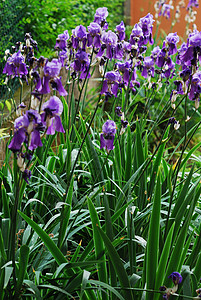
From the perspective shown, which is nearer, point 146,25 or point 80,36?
point 80,36

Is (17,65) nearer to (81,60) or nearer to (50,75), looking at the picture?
(81,60)

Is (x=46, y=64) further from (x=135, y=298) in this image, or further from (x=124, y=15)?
(x=124, y=15)

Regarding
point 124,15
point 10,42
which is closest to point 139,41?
point 10,42

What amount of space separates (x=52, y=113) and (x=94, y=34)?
73 cm

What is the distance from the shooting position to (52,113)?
1.10m

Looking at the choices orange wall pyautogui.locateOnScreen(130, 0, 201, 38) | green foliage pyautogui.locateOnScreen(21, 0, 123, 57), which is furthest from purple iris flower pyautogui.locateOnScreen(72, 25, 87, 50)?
orange wall pyautogui.locateOnScreen(130, 0, 201, 38)

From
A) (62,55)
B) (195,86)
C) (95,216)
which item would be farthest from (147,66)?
(95,216)

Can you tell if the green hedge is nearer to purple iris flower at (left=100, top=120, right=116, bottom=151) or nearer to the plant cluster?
the plant cluster

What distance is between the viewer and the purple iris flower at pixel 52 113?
3.55ft

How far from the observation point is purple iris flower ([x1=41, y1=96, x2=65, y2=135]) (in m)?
1.08

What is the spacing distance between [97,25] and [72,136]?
3.30 ft

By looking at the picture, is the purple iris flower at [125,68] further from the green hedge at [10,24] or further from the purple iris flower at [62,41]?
the green hedge at [10,24]

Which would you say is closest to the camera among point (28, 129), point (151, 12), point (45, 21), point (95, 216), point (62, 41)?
point (28, 129)

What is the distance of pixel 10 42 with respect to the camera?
11.4ft
